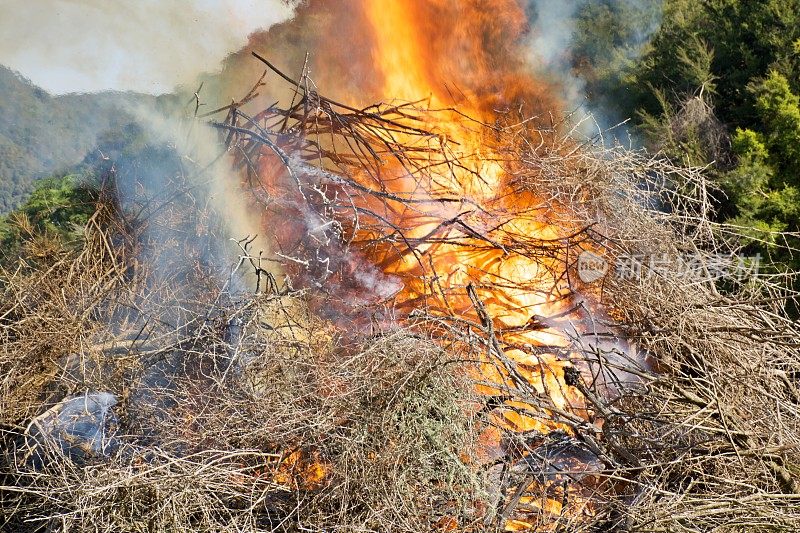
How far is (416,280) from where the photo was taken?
711cm

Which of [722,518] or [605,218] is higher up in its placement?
[605,218]

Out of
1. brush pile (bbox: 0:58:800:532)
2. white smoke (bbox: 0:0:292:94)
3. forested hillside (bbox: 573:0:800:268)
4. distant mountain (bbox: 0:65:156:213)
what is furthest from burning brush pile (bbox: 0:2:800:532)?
forested hillside (bbox: 573:0:800:268)

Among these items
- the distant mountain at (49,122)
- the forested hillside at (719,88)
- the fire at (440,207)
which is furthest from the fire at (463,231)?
the forested hillside at (719,88)

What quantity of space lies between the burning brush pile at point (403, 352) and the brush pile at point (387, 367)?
0.03 meters

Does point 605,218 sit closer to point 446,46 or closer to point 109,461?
point 446,46

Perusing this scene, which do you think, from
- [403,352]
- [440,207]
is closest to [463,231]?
[440,207]

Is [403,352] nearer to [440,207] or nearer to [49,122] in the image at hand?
[440,207]

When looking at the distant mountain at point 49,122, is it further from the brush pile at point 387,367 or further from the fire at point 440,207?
the fire at point 440,207

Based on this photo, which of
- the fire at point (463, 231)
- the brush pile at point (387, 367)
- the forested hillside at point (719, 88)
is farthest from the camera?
the forested hillside at point (719, 88)

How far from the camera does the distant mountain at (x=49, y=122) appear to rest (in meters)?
7.03

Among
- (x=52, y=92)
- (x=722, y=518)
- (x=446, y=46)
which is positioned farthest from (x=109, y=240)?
(x=722, y=518)

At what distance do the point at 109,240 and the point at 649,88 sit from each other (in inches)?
455

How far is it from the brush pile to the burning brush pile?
28mm

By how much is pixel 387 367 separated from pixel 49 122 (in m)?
5.14
